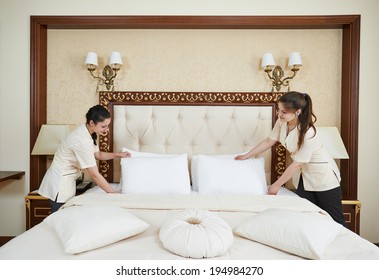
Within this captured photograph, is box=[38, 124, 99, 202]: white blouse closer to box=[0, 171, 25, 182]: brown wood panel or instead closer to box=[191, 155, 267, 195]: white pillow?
box=[0, 171, 25, 182]: brown wood panel

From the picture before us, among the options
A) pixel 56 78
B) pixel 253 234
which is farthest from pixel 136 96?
pixel 253 234

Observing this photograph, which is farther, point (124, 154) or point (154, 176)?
point (124, 154)

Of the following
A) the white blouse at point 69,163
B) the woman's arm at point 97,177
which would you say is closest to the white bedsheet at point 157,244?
the woman's arm at point 97,177

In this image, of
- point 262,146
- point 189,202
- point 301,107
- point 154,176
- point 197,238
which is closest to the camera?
point 197,238

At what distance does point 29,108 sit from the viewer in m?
2.89

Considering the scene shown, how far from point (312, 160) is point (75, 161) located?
1835 millimetres

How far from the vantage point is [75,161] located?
Result: 2.34 metres

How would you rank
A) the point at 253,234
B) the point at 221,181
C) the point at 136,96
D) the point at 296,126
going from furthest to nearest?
the point at 136,96 → the point at 221,181 → the point at 296,126 → the point at 253,234

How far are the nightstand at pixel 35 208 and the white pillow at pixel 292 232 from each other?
1.83m

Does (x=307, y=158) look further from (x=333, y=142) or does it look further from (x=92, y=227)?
(x=92, y=227)

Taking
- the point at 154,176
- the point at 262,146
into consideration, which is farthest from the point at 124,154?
the point at 262,146

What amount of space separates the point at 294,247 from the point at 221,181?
1.22 metres

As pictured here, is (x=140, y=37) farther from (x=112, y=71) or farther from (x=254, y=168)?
(x=254, y=168)

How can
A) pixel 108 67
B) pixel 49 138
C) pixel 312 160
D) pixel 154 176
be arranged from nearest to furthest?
pixel 312 160 < pixel 154 176 < pixel 49 138 < pixel 108 67
